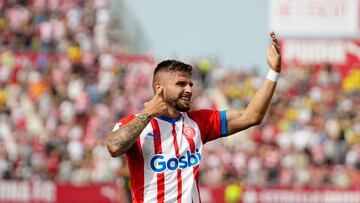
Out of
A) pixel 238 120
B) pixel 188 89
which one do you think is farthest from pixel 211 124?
pixel 188 89

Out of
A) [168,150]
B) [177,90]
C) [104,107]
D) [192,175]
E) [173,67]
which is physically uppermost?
[173,67]

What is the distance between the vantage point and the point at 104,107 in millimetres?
23719

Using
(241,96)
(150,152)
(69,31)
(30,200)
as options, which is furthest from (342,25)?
(150,152)

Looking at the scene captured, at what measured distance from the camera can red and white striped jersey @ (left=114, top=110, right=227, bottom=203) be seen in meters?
7.12

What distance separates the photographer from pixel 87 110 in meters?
23.8

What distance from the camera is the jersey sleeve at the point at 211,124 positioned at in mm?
7434

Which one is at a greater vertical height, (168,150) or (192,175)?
(168,150)

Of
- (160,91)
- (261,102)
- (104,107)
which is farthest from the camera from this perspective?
(104,107)

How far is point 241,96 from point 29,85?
479 cm

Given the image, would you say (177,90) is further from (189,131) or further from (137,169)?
(137,169)

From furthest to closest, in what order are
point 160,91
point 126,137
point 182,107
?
1. point 182,107
2. point 160,91
3. point 126,137

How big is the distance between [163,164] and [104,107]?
16.7 m

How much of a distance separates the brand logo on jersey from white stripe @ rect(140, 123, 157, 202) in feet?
0.82

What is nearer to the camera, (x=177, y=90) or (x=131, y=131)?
(x=131, y=131)
